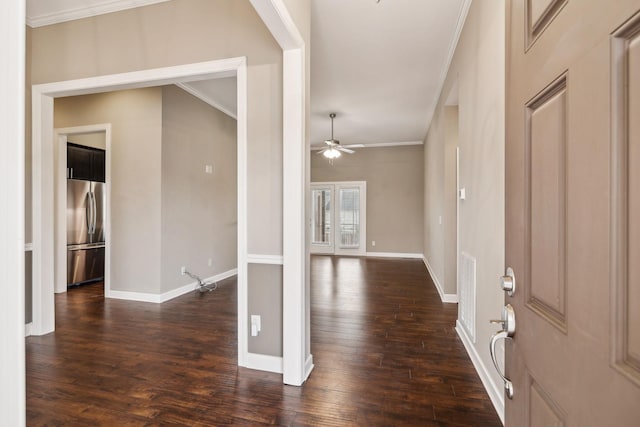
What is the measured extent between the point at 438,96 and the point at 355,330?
3685mm

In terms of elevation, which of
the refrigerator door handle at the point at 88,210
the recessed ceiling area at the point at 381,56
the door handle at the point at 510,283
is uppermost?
the recessed ceiling area at the point at 381,56

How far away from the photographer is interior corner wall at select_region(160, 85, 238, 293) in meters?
4.28

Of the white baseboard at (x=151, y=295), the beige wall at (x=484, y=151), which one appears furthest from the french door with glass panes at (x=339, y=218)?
the beige wall at (x=484, y=151)

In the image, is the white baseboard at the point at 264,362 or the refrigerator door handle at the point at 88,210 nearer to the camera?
the white baseboard at the point at 264,362

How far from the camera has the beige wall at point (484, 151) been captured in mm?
1921

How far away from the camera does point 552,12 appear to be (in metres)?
0.67

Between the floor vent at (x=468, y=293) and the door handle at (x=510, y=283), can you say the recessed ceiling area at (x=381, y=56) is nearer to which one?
the floor vent at (x=468, y=293)

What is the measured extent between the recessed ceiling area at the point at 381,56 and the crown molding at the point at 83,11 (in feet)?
5.45

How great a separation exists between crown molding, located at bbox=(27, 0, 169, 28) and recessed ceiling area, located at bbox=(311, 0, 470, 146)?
1.66 meters

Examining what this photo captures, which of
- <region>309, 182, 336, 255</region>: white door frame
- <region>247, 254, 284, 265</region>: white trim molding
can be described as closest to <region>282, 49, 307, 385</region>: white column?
<region>247, 254, 284, 265</region>: white trim molding

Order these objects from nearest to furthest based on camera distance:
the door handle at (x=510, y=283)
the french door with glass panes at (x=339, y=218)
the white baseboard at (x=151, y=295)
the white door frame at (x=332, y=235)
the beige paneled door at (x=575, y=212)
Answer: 1. the beige paneled door at (x=575, y=212)
2. the door handle at (x=510, y=283)
3. the white baseboard at (x=151, y=295)
4. the french door with glass panes at (x=339, y=218)
5. the white door frame at (x=332, y=235)

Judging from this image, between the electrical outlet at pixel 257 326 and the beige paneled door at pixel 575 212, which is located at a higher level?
the beige paneled door at pixel 575 212

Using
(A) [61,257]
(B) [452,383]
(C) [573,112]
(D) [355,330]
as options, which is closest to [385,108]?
(D) [355,330]

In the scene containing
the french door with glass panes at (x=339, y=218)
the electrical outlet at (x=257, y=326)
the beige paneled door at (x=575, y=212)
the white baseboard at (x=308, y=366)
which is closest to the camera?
the beige paneled door at (x=575, y=212)
